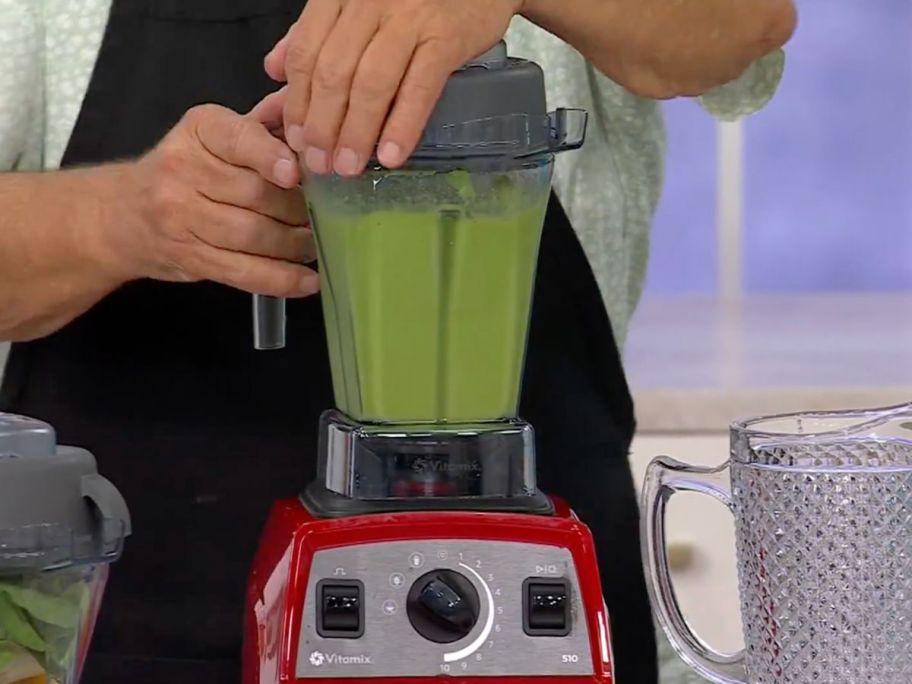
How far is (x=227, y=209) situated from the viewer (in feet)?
2.60

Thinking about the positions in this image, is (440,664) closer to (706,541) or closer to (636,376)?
(706,541)

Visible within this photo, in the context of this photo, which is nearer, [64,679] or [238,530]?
[64,679]

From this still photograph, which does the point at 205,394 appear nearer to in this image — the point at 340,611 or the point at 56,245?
the point at 56,245

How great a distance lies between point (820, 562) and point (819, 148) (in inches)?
73.1

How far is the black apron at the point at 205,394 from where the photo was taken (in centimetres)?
95

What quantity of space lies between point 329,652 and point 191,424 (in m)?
0.32

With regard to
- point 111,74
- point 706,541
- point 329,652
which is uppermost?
point 111,74

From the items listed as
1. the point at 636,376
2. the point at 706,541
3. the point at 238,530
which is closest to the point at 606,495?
the point at 238,530

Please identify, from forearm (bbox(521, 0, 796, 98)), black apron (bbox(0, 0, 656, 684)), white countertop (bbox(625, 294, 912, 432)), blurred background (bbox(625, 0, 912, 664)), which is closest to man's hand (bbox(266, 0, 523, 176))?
forearm (bbox(521, 0, 796, 98))

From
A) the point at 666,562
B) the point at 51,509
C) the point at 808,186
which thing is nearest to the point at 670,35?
the point at 666,562

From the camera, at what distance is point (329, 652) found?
0.67 meters

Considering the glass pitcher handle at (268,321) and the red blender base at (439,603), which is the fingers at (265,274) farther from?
the red blender base at (439,603)

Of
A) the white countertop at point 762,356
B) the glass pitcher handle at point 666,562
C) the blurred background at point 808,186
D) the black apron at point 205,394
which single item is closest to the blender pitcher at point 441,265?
the glass pitcher handle at point 666,562

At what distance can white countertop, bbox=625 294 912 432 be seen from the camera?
1527 mm
